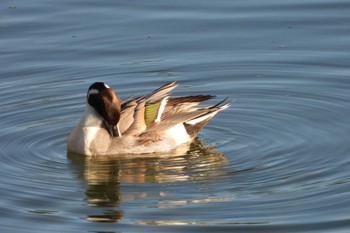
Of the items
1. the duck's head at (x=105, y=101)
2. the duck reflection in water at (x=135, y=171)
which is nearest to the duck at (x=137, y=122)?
the duck's head at (x=105, y=101)

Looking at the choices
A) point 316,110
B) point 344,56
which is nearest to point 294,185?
point 316,110

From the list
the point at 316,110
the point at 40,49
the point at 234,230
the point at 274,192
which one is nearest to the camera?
the point at 234,230

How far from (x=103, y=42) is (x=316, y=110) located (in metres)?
4.12

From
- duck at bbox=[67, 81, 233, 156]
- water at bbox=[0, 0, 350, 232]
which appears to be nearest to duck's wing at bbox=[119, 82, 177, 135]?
duck at bbox=[67, 81, 233, 156]

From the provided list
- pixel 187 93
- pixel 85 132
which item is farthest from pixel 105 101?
pixel 187 93

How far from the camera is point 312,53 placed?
57.8 ft

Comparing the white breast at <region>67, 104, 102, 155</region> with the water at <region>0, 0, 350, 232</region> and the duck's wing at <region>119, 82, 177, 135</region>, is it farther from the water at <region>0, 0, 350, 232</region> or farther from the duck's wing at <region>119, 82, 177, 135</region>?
the duck's wing at <region>119, 82, 177, 135</region>

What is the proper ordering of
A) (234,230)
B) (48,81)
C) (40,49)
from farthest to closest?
1. (40,49)
2. (48,81)
3. (234,230)

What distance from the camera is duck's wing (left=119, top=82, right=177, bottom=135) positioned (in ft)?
48.9

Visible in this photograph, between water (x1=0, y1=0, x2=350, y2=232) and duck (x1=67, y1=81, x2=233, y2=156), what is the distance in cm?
23

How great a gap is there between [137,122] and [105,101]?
0.70 metres

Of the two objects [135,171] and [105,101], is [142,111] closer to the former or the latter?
[105,101]

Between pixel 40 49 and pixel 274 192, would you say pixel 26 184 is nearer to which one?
pixel 274 192

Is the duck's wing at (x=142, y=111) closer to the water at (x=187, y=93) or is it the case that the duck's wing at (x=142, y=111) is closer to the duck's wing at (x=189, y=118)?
the duck's wing at (x=189, y=118)
